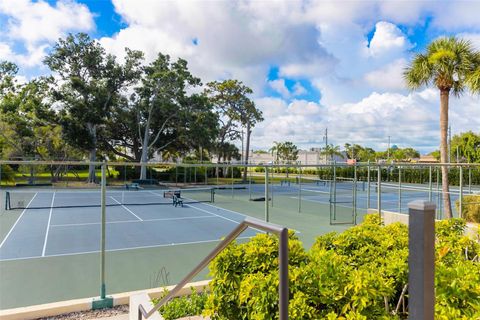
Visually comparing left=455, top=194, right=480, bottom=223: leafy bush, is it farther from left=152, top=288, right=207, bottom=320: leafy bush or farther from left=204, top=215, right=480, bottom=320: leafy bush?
left=152, top=288, right=207, bottom=320: leafy bush

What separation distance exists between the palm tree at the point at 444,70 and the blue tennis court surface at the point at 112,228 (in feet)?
24.4

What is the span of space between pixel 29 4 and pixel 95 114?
1689 cm

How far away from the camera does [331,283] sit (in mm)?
2111

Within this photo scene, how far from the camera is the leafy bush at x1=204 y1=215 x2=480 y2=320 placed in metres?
1.92

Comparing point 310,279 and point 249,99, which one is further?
point 249,99

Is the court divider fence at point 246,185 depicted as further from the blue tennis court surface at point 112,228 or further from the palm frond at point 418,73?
the palm frond at point 418,73

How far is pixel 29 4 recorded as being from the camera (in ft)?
41.8

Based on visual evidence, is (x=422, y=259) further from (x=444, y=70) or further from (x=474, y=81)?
(x=444, y=70)

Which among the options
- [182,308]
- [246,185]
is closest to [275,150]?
[246,185]

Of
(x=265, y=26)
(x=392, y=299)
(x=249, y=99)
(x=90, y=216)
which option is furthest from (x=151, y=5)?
(x=249, y=99)

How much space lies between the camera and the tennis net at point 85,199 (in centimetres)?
1894

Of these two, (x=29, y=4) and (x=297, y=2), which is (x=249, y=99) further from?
(x=297, y=2)

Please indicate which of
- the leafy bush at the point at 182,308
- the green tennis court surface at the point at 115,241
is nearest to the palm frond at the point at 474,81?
the green tennis court surface at the point at 115,241

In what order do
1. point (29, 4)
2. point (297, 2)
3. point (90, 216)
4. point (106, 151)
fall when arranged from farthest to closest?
1. point (106, 151)
2. point (90, 216)
3. point (29, 4)
4. point (297, 2)
